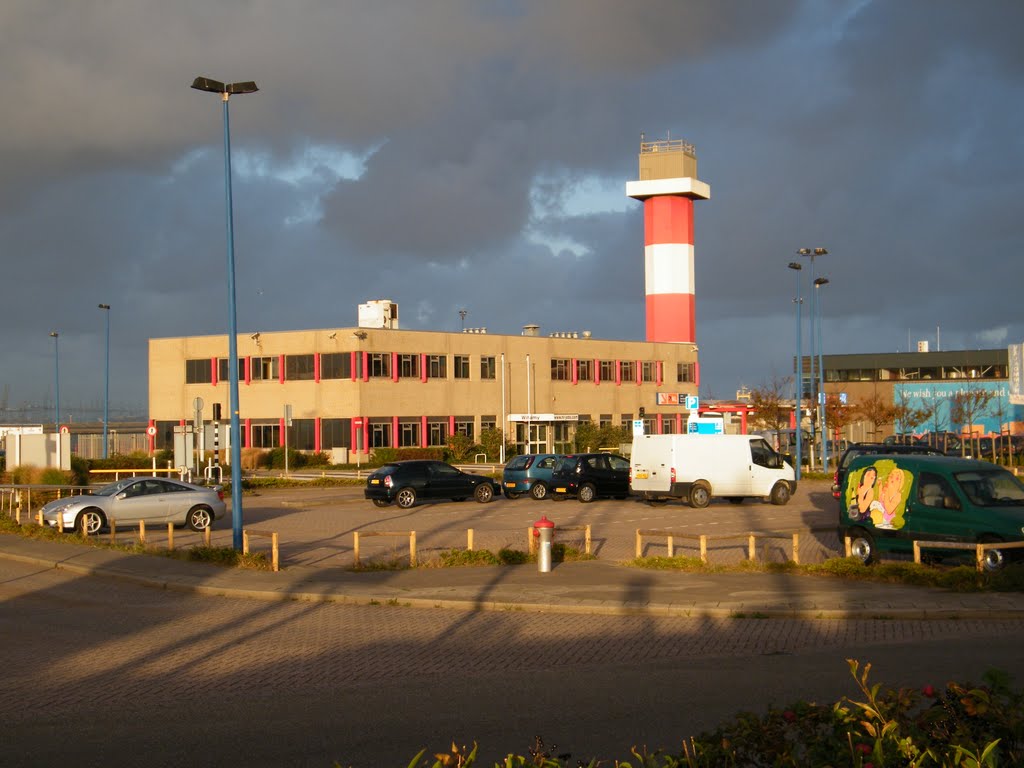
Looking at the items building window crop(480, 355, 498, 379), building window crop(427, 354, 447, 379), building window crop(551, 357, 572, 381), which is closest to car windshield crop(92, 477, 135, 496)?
building window crop(427, 354, 447, 379)

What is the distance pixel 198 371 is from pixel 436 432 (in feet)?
52.2

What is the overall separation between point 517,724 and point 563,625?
5.33m

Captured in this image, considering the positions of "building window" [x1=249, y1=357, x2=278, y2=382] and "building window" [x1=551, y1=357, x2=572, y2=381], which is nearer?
"building window" [x1=249, y1=357, x2=278, y2=382]

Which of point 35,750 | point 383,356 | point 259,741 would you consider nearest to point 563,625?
point 259,741

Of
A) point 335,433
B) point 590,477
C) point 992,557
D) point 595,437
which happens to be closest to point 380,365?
point 335,433

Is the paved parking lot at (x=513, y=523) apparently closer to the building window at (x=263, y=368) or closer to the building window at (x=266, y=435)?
the building window at (x=266, y=435)

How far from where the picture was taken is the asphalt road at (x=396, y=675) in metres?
8.27

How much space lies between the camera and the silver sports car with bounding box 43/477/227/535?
26094mm

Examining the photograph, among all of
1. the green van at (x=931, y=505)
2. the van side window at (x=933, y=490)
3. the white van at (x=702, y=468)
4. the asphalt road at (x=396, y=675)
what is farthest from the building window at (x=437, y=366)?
the asphalt road at (x=396, y=675)

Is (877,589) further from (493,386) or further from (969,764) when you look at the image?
(493,386)

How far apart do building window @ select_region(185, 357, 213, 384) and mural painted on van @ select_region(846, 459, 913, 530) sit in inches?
2184

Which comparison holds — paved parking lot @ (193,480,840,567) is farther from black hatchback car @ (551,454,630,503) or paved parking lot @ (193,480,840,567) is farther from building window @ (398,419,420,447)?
building window @ (398,419,420,447)

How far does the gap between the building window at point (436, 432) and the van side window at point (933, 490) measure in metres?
49.8

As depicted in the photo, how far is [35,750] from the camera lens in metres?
8.12
